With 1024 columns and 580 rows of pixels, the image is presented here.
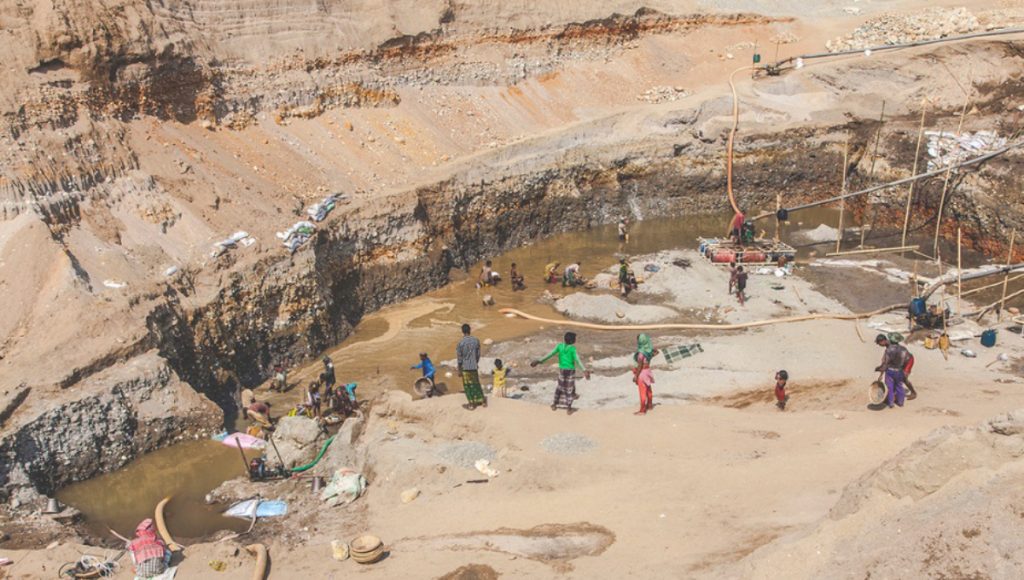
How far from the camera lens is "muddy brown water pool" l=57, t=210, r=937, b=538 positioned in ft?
46.6

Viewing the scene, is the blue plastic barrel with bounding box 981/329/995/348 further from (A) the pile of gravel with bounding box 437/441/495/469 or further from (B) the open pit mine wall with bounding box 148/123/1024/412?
(A) the pile of gravel with bounding box 437/441/495/469

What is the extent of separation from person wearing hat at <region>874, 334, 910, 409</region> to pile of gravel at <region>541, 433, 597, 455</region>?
5147 millimetres

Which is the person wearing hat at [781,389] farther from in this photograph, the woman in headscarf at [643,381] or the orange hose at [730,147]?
the orange hose at [730,147]

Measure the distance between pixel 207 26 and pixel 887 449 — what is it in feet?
69.1

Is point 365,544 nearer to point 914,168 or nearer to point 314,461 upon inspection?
point 314,461

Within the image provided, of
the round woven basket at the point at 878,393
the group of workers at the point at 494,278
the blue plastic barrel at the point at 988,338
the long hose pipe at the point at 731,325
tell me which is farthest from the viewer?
the group of workers at the point at 494,278

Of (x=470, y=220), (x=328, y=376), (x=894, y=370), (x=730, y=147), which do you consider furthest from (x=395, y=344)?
(x=730, y=147)

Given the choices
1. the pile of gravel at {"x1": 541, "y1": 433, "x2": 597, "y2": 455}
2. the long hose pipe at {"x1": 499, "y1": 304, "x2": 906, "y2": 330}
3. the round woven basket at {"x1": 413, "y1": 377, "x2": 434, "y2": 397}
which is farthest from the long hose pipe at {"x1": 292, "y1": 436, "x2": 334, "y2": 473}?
the long hose pipe at {"x1": 499, "y1": 304, "x2": 906, "y2": 330}

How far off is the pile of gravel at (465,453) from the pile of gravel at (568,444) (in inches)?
35.0

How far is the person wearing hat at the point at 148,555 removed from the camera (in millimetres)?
10734

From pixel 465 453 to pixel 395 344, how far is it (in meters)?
7.79

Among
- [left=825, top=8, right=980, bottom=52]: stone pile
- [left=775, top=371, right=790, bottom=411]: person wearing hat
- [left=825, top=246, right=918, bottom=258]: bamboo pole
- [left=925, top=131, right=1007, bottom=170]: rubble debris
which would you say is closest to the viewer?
[left=775, top=371, right=790, bottom=411]: person wearing hat

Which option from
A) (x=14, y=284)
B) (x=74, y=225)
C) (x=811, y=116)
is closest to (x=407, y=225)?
(x=74, y=225)

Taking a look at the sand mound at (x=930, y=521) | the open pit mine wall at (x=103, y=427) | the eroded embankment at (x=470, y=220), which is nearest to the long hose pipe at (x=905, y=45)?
the eroded embankment at (x=470, y=220)
